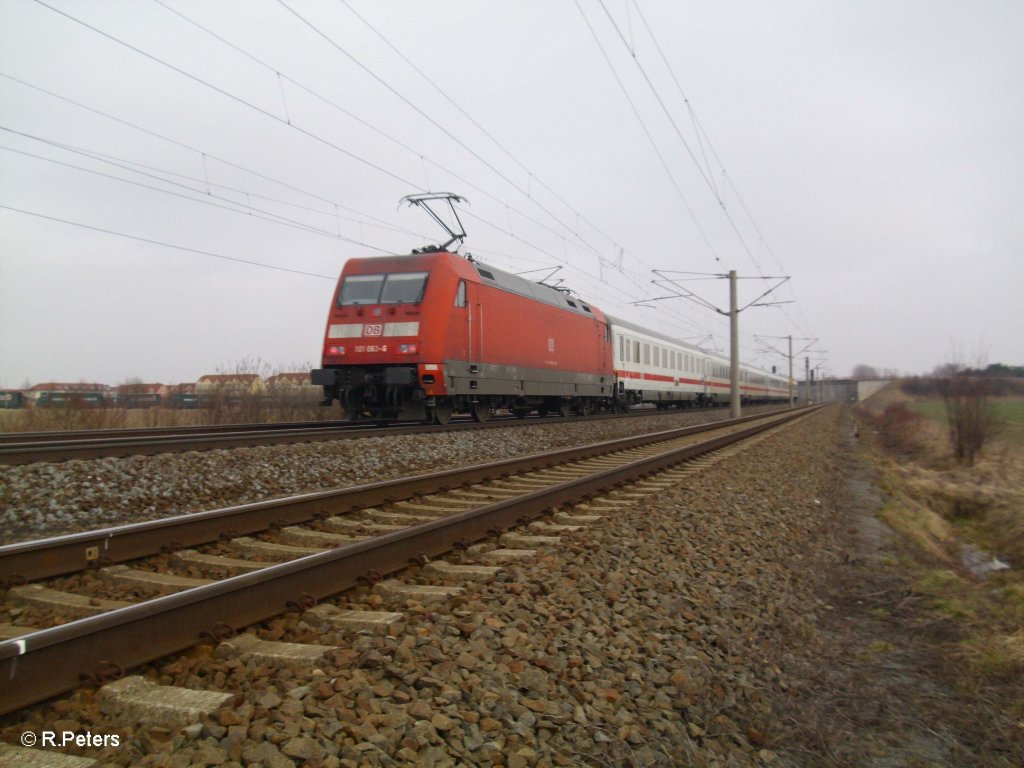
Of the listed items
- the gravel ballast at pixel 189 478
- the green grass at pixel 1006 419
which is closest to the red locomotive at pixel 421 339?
the gravel ballast at pixel 189 478

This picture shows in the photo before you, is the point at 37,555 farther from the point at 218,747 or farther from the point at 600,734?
the point at 600,734

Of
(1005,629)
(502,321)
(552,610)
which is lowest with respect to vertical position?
(1005,629)

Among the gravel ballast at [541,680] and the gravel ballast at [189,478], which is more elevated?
the gravel ballast at [189,478]

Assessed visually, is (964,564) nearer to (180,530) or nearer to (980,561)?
(980,561)

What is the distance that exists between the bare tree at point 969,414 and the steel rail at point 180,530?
65.8 ft

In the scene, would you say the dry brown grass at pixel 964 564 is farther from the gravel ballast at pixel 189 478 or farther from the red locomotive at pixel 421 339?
the red locomotive at pixel 421 339

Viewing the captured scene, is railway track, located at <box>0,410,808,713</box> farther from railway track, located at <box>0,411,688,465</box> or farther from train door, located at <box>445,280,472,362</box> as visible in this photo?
train door, located at <box>445,280,472,362</box>

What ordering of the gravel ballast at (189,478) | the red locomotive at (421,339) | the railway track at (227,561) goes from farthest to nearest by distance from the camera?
the red locomotive at (421,339) < the gravel ballast at (189,478) < the railway track at (227,561)

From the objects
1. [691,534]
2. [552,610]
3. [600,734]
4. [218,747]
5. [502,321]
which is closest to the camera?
[218,747]

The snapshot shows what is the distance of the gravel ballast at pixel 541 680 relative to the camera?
94.4 inches

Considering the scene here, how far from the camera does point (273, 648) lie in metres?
3.22

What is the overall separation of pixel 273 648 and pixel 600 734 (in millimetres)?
1587

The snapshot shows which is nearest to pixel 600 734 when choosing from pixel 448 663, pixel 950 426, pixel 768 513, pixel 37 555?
pixel 448 663

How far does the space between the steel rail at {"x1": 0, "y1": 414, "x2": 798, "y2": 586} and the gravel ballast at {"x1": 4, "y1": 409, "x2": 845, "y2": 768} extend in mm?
1849
